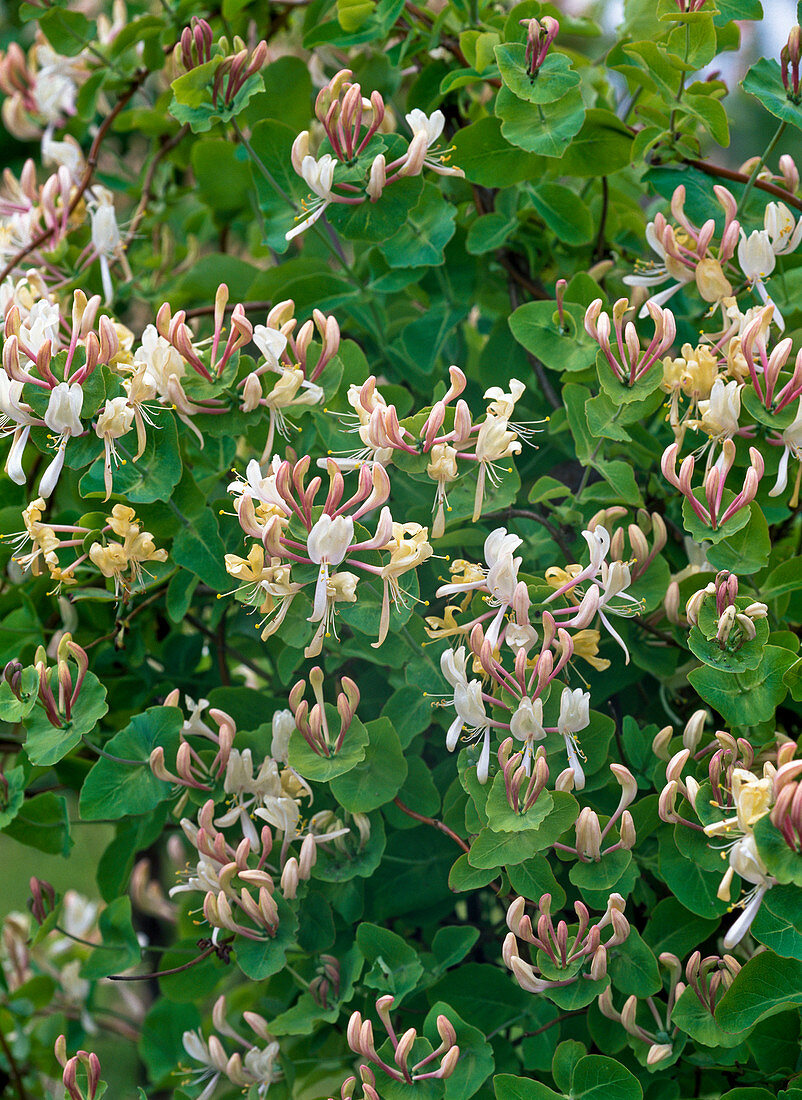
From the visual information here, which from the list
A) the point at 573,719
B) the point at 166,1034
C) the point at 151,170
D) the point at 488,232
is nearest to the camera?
the point at 573,719

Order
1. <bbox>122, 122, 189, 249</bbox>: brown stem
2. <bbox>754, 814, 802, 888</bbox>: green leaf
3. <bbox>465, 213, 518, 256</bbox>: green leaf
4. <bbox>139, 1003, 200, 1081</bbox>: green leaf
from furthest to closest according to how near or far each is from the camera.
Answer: <bbox>122, 122, 189, 249</bbox>: brown stem < <bbox>139, 1003, 200, 1081</bbox>: green leaf < <bbox>465, 213, 518, 256</bbox>: green leaf < <bbox>754, 814, 802, 888</bbox>: green leaf

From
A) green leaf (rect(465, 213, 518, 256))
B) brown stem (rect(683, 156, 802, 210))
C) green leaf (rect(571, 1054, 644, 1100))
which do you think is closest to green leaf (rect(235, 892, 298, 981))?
green leaf (rect(571, 1054, 644, 1100))

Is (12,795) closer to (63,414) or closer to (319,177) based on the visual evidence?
(63,414)

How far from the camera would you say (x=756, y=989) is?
0.61m

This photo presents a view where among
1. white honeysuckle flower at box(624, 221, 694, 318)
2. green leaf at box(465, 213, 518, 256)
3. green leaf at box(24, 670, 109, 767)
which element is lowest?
green leaf at box(24, 670, 109, 767)

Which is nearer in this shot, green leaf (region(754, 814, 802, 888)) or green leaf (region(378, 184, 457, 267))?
green leaf (region(754, 814, 802, 888))

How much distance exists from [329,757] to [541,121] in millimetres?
504

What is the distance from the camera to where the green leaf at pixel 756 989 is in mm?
606

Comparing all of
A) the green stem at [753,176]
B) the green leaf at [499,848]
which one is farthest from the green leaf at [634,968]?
the green stem at [753,176]

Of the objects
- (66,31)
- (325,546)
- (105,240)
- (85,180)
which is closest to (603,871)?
(325,546)

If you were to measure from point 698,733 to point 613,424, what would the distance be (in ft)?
0.73

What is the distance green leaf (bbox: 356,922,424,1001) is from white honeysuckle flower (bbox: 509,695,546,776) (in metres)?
0.19

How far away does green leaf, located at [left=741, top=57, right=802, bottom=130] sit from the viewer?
2.39 feet

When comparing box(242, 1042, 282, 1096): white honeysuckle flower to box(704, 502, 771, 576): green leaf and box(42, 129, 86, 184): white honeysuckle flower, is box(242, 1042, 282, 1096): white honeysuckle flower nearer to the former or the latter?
box(704, 502, 771, 576): green leaf
